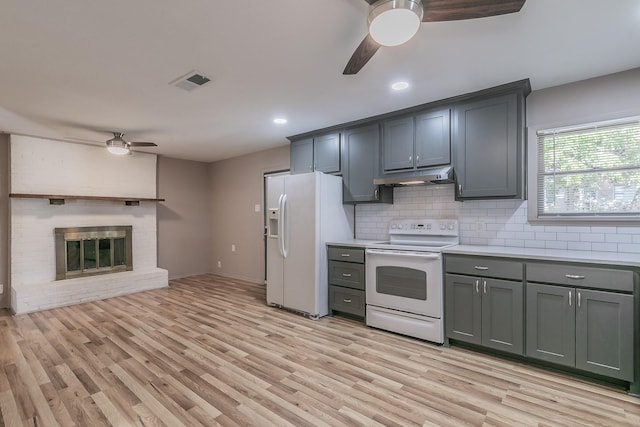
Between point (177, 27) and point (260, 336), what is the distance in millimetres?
2767

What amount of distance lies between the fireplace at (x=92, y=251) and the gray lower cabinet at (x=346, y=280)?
3813 mm

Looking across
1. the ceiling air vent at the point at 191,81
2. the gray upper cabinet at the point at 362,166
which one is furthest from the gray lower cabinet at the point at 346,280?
the ceiling air vent at the point at 191,81

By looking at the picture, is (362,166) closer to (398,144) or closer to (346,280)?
(398,144)

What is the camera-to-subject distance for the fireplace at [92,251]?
186 inches

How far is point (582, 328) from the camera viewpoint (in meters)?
→ 2.30

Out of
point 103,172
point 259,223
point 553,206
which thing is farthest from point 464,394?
point 103,172

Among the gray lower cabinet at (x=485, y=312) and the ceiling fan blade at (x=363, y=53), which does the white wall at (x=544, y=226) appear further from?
the ceiling fan blade at (x=363, y=53)

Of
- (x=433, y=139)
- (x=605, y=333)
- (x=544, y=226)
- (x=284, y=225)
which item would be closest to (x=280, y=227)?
(x=284, y=225)

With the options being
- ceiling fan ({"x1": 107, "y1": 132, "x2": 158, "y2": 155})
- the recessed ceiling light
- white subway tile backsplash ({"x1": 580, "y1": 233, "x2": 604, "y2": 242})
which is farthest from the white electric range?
ceiling fan ({"x1": 107, "y1": 132, "x2": 158, "y2": 155})

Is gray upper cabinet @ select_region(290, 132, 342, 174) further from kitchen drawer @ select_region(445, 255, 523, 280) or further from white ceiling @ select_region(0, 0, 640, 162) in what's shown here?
kitchen drawer @ select_region(445, 255, 523, 280)

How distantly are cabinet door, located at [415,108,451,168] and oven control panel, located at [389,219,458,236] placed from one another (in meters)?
0.66

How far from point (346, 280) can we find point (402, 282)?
0.75 m

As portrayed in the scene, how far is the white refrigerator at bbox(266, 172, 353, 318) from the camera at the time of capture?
3.79m

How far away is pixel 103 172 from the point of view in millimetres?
5184
